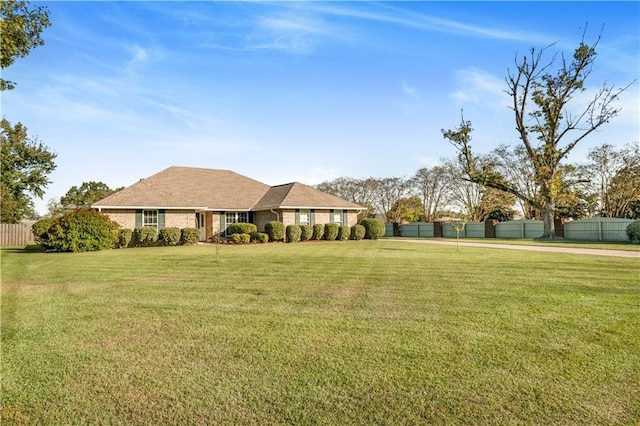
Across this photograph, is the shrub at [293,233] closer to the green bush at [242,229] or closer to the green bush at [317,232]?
the green bush at [317,232]

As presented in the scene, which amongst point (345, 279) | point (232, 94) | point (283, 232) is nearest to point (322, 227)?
point (283, 232)

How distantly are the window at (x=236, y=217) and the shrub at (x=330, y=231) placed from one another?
599cm

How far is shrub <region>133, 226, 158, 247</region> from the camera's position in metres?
22.7

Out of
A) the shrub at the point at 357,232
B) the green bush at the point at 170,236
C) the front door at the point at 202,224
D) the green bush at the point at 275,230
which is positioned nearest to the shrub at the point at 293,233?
the green bush at the point at 275,230

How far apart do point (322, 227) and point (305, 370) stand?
23.8m

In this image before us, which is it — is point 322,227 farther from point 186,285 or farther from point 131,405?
point 131,405

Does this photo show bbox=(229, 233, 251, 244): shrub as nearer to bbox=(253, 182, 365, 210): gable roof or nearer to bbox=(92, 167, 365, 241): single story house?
bbox=(92, 167, 365, 241): single story house

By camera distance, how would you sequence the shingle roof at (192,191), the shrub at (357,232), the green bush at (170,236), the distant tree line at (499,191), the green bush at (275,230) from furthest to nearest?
1. the distant tree line at (499,191)
2. the shrub at (357,232)
3. the green bush at (275,230)
4. the shingle roof at (192,191)
5. the green bush at (170,236)

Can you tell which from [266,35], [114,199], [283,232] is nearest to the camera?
[266,35]

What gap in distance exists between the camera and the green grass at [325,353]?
3.11 meters

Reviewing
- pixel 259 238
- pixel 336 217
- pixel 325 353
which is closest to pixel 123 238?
pixel 259 238

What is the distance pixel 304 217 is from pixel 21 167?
26333 mm

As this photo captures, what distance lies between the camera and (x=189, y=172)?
30.5 meters

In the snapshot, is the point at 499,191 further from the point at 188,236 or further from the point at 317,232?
the point at 188,236
